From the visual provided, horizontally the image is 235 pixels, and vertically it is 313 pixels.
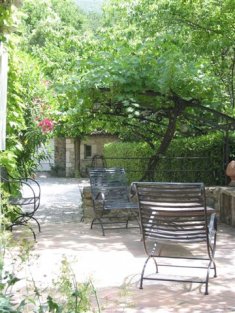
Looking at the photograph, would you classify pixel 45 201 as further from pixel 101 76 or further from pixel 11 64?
pixel 11 64

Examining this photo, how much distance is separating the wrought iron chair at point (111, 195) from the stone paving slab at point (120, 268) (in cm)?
42

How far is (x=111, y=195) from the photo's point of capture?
805 centimetres

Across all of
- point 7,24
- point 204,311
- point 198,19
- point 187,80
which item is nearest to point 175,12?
point 198,19

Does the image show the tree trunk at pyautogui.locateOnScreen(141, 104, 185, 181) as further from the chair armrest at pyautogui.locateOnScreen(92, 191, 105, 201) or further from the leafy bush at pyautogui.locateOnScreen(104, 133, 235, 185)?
the chair armrest at pyautogui.locateOnScreen(92, 191, 105, 201)

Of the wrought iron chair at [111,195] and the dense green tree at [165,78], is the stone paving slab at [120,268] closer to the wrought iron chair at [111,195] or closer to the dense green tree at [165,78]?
the wrought iron chair at [111,195]

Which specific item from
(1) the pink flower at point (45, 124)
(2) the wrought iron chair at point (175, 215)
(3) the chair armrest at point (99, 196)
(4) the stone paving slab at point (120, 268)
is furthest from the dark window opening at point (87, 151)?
(2) the wrought iron chair at point (175, 215)

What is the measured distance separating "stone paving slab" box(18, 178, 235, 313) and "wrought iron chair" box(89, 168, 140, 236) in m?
0.42

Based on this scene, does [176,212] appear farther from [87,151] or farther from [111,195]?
[87,151]

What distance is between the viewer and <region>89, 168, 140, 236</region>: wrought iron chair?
26.1 ft

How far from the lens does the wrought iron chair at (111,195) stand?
7953 millimetres

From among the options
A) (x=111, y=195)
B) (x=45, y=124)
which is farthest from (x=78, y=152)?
(x=111, y=195)

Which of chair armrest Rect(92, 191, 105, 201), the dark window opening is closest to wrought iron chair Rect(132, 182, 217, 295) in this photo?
chair armrest Rect(92, 191, 105, 201)

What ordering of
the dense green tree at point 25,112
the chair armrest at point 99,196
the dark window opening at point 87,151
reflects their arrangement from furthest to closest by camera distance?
the dark window opening at point 87,151 → the chair armrest at point 99,196 → the dense green tree at point 25,112

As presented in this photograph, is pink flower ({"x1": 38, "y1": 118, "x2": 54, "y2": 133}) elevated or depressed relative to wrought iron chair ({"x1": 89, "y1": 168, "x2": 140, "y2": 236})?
elevated
